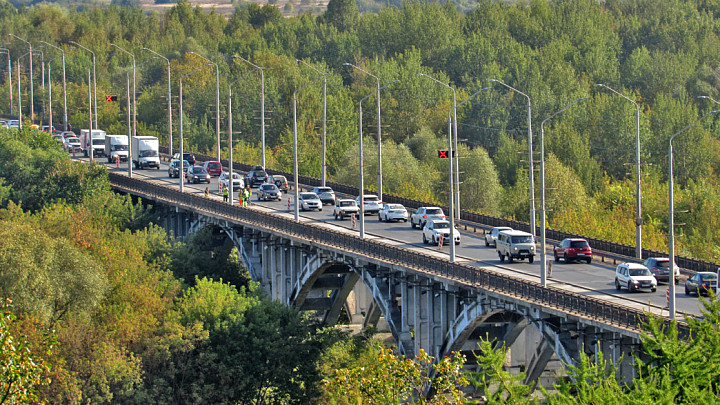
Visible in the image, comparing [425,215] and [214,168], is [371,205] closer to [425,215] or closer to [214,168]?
[425,215]

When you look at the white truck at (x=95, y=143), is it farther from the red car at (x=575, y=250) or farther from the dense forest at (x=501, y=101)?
the red car at (x=575, y=250)

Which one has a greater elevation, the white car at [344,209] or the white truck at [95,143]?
the white truck at [95,143]

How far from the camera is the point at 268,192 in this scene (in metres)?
90.8

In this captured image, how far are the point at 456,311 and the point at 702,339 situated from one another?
23.7 metres

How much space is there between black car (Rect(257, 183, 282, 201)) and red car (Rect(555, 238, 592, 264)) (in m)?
34.3

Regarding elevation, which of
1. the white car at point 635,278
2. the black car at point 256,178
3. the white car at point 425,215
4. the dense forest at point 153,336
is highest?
the black car at point 256,178

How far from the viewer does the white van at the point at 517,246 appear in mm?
59625

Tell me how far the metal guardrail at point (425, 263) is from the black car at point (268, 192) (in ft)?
19.4

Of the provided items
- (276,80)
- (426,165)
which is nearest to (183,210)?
(426,165)

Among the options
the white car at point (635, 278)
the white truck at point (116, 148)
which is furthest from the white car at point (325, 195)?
the white car at point (635, 278)

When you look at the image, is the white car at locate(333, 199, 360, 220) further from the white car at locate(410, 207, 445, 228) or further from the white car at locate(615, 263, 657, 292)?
the white car at locate(615, 263, 657, 292)

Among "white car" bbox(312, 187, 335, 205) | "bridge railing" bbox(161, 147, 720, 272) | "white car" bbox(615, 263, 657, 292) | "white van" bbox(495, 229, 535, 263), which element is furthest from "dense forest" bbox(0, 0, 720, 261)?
"white car" bbox(615, 263, 657, 292)

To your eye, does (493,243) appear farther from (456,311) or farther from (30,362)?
(30,362)

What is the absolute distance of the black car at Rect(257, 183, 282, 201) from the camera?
90606 mm
